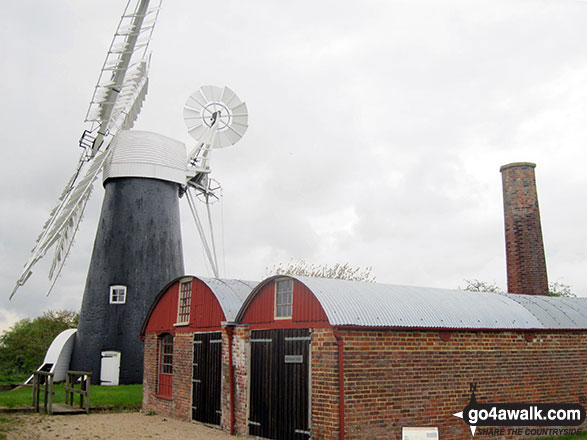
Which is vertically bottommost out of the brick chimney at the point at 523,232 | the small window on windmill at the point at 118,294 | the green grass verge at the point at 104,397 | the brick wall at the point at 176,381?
the green grass verge at the point at 104,397

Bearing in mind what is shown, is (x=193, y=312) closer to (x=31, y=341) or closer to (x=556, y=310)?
(x=556, y=310)

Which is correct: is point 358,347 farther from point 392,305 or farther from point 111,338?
point 111,338

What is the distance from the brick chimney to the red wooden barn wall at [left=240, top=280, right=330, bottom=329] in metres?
9.78

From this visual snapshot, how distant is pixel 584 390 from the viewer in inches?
565

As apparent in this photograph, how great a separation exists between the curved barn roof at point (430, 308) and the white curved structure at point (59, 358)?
46.1 feet

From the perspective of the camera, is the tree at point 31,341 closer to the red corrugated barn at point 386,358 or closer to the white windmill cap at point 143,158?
the white windmill cap at point 143,158

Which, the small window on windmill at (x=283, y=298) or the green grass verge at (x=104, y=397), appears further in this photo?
the green grass verge at (x=104, y=397)

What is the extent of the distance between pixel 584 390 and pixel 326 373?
7573mm

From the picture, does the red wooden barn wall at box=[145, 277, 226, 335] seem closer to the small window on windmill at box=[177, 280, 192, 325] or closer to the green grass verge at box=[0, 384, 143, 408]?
the small window on windmill at box=[177, 280, 192, 325]

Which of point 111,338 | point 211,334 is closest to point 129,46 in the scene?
point 111,338

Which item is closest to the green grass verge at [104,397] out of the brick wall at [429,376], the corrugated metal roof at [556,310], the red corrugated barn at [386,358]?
the red corrugated barn at [386,358]

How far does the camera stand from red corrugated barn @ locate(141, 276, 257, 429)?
14.6 m

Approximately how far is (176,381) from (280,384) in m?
5.56

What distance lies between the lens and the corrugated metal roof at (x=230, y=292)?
1453 cm
